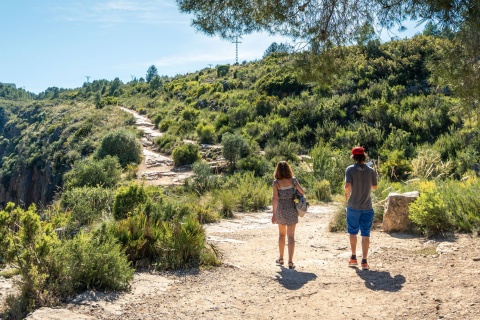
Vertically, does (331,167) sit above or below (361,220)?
above

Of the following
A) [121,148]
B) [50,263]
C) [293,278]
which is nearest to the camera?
[50,263]

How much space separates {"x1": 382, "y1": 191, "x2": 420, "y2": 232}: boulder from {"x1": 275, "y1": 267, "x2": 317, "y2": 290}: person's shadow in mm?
2739

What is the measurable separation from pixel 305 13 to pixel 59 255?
4.37 meters

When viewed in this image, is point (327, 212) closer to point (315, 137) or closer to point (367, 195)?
point (367, 195)

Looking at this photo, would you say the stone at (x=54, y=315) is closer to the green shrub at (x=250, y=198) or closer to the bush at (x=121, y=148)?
the green shrub at (x=250, y=198)

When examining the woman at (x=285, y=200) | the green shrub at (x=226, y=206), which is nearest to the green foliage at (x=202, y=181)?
the green shrub at (x=226, y=206)

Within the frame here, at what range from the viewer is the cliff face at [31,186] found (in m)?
32.8

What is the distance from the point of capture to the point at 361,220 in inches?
238

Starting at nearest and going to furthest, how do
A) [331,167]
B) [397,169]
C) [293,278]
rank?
[293,278] < [331,167] < [397,169]

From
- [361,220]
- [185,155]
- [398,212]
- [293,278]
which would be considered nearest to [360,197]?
[361,220]

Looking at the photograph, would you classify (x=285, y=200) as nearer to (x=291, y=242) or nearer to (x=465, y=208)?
(x=291, y=242)

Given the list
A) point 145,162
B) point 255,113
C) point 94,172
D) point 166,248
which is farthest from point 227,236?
point 255,113

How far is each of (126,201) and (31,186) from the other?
116ft

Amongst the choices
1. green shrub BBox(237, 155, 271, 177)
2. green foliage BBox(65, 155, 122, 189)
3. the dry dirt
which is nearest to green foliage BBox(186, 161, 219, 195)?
green foliage BBox(65, 155, 122, 189)
